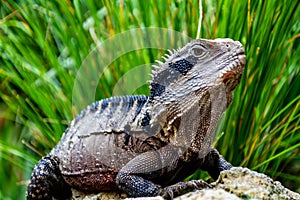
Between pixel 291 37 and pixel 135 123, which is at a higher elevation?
pixel 291 37

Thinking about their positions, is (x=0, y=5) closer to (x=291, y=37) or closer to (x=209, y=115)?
(x=291, y=37)

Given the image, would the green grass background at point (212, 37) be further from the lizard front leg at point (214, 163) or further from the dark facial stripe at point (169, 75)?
the dark facial stripe at point (169, 75)

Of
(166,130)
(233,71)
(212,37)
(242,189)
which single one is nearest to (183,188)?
(242,189)

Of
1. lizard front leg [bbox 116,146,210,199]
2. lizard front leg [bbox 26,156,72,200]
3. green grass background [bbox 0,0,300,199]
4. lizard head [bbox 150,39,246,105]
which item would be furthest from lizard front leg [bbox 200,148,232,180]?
lizard front leg [bbox 26,156,72,200]

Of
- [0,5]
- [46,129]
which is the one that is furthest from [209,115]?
[0,5]

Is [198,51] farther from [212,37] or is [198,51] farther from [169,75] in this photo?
[212,37]

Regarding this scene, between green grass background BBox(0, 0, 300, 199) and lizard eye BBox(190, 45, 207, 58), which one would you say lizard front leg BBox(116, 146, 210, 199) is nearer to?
lizard eye BBox(190, 45, 207, 58)
